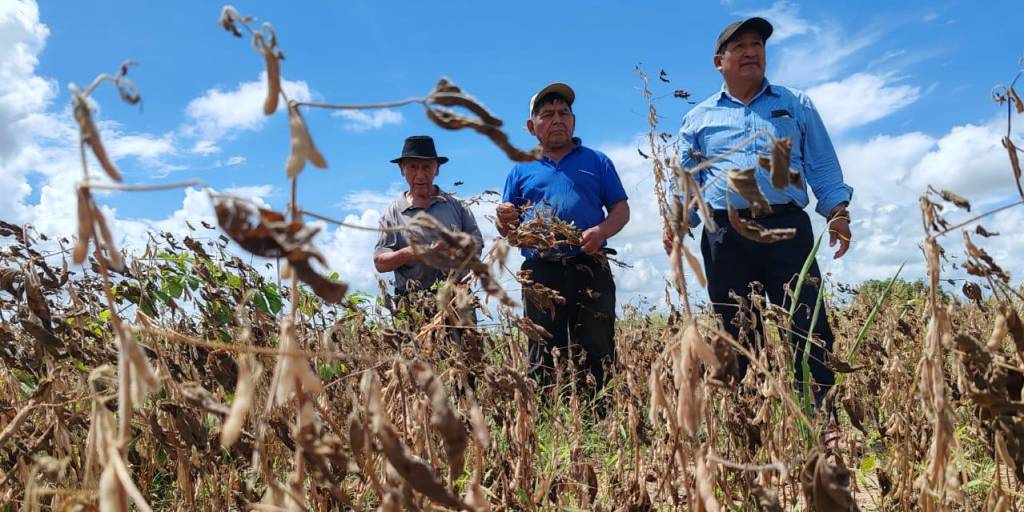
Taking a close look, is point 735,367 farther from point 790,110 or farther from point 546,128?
point 546,128

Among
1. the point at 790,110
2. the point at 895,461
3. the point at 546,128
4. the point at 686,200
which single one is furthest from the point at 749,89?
the point at 686,200

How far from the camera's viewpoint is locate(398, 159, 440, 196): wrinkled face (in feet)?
16.4

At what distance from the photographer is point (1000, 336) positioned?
4.51 ft

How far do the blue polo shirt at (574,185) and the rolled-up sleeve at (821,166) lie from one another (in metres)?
1.02

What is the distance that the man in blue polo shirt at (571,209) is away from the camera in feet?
13.5

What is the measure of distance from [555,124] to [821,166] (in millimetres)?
1433

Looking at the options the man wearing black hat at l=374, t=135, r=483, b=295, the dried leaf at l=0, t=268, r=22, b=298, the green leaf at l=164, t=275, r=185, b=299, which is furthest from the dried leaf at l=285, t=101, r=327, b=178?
the man wearing black hat at l=374, t=135, r=483, b=295

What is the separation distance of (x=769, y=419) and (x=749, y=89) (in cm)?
243

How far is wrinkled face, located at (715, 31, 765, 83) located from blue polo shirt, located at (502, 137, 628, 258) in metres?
0.86

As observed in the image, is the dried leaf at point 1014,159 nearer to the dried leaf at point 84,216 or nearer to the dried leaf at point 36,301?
the dried leaf at point 84,216

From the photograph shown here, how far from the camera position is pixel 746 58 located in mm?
3848

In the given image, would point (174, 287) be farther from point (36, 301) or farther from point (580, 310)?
point (580, 310)

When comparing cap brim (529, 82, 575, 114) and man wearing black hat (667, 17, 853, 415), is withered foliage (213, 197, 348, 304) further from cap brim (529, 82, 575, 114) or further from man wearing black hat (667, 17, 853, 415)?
cap brim (529, 82, 575, 114)

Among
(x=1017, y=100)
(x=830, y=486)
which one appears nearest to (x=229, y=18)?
(x=830, y=486)
